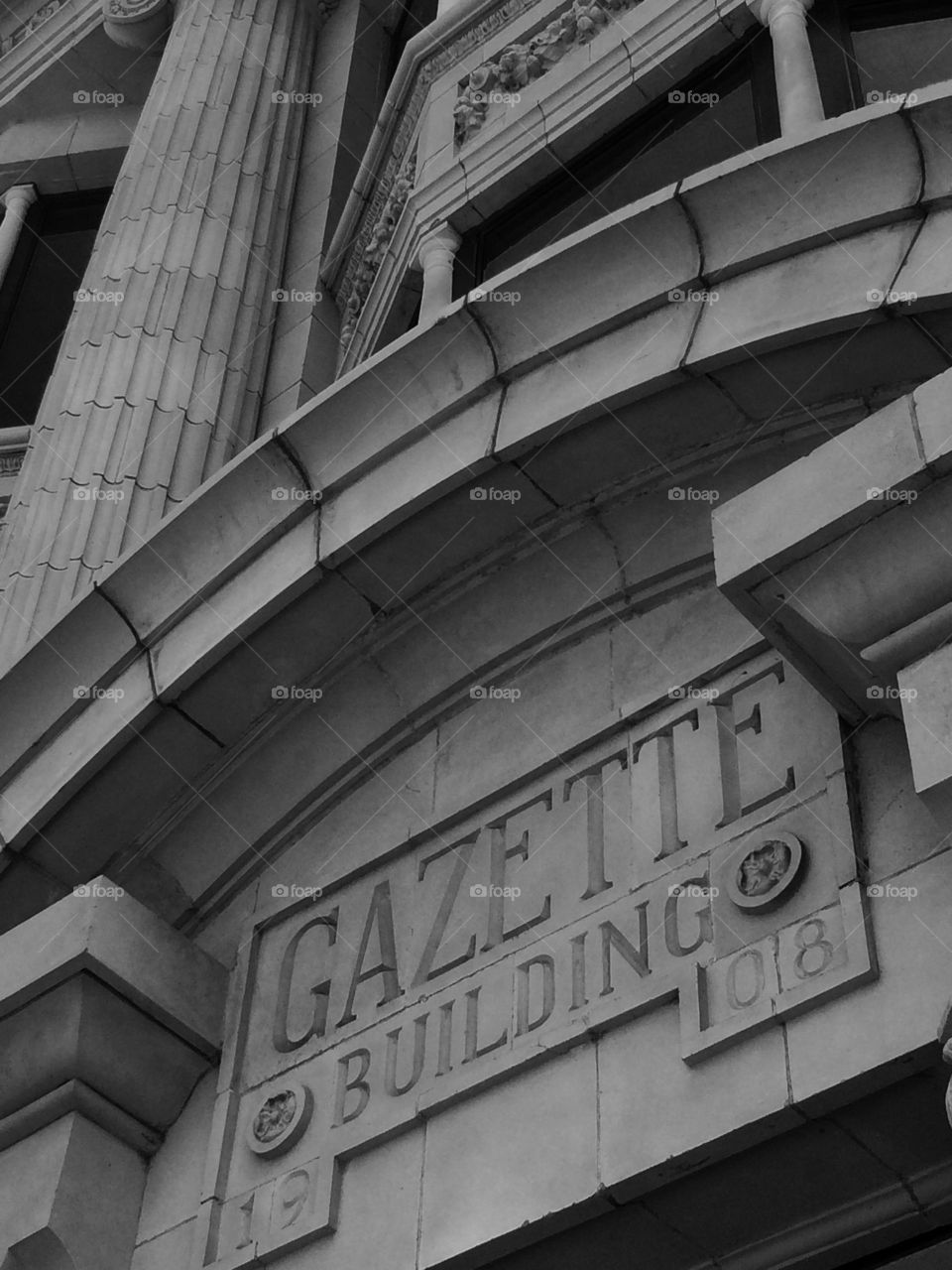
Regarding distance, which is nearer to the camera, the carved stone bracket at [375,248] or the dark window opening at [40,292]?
the carved stone bracket at [375,248]

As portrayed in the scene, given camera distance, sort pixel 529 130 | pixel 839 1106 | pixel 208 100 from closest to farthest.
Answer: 1. pixel 839 1106
2. pixel 529 130
3. pixel 208 100

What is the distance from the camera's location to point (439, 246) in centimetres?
1223

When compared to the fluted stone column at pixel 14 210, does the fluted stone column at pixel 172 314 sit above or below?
below

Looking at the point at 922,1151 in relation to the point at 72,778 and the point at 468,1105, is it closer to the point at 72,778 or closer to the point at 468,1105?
the point at 468,1105

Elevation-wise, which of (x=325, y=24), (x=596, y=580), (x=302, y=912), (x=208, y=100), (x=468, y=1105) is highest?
(x=325, y=24)

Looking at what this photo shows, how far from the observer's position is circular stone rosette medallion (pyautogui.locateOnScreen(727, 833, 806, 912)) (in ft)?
23.8

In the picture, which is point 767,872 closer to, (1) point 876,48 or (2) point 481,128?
(1) point 876,48

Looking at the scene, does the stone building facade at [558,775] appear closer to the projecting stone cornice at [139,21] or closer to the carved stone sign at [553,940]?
the carved stone sign at [553,940]

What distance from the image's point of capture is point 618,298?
878 cm

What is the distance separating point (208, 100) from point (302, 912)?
873 cm

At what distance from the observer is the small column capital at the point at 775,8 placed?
11.1 metres

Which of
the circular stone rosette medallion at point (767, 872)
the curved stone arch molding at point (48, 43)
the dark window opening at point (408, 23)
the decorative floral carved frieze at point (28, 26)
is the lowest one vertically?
the circular stone rosette medallion at point (767, 872)

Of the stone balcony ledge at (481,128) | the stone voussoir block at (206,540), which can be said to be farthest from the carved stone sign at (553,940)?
the stone balcony ledge at (481,128)

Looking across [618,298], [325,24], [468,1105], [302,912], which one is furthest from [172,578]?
[325,24]
